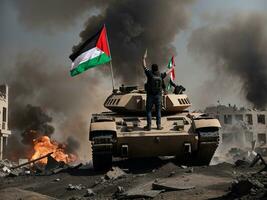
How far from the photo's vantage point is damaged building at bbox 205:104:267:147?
210ft

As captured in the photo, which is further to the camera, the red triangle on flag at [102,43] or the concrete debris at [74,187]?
the red triangle on flag at [102,43]

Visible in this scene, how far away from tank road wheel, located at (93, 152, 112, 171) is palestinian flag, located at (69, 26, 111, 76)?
11.3ft

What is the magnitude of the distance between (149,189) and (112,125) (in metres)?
3.99

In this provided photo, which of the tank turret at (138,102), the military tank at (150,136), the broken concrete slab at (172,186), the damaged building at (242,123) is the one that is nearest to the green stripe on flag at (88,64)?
the tank turret at (138,102)

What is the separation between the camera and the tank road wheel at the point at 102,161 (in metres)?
12.4

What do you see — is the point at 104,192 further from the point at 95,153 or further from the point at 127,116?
the point at 127,116

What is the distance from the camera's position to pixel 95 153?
1233 centimetres

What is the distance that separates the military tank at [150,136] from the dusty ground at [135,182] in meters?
0.61

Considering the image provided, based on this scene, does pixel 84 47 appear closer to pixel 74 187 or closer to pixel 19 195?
pixel 74 187

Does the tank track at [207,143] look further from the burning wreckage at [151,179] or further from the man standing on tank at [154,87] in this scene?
the man standing on tank at [154,87]

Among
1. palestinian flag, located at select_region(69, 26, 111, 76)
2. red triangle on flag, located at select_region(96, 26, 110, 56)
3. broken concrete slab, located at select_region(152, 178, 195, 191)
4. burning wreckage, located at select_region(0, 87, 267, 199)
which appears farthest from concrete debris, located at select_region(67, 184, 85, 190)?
red triangle on flag, located at select_region(96, 26, 110, 56)

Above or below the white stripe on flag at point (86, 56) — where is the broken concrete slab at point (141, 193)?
below

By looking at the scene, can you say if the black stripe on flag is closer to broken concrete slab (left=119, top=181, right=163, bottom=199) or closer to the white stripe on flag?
the white stripe on flag

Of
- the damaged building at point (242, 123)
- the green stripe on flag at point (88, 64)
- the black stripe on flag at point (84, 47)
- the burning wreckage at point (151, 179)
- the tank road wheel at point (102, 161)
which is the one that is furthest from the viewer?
the damaged building at point (242, 123)
